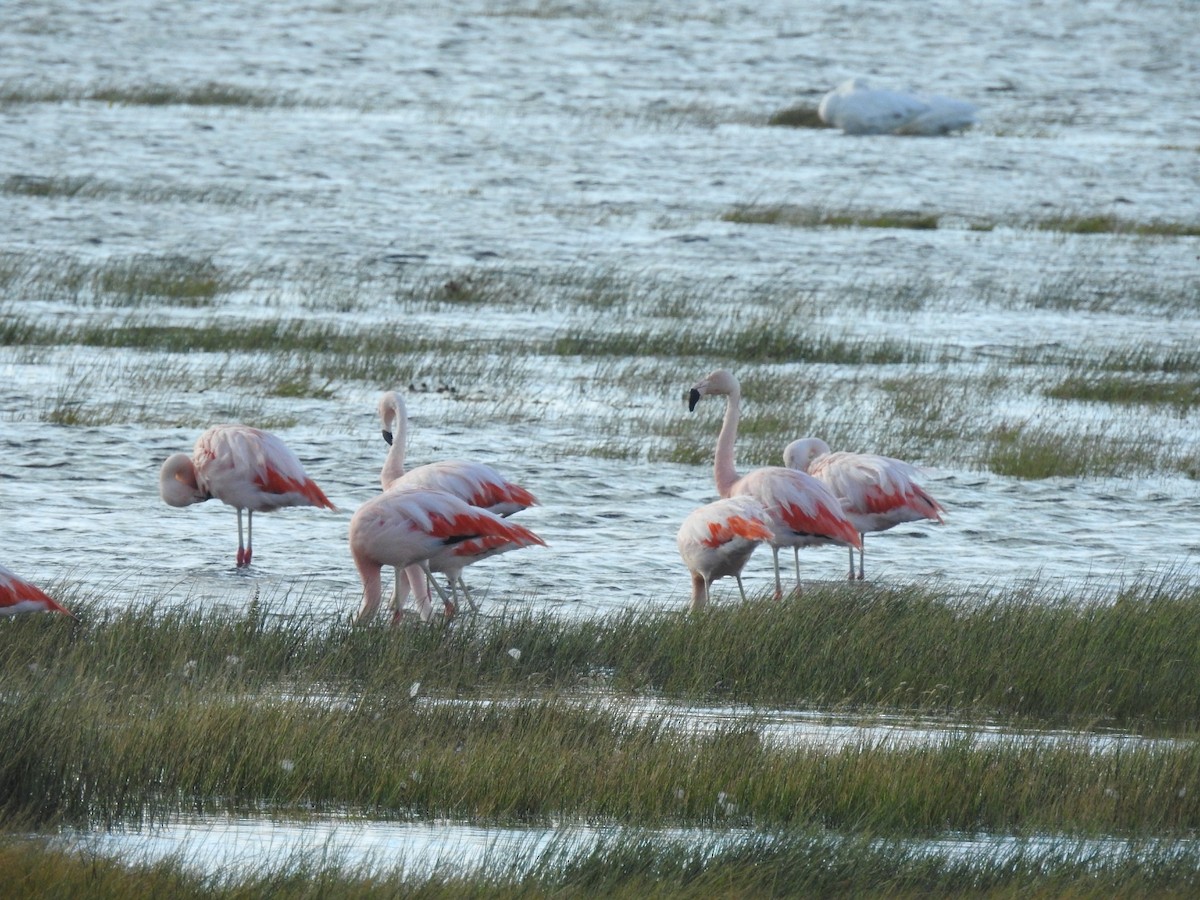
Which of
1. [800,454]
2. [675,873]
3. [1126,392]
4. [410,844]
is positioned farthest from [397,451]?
[1126,392]

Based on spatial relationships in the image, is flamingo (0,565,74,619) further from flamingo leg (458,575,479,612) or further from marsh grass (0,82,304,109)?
marsh grass (0,82,304,109)

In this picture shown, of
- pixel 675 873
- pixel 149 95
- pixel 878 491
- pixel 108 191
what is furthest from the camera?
pixel 149 95

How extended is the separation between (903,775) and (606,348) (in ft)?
40.8

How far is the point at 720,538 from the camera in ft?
28.8

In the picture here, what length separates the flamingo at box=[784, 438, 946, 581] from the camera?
33.1 feet

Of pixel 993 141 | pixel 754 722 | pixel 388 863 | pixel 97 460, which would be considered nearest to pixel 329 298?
pixel 97 460

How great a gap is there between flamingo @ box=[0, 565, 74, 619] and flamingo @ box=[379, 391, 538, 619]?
2.08m

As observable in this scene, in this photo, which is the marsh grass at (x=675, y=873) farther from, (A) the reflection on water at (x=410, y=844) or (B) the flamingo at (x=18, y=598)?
(B) the flamingo at (x=18, y=598)

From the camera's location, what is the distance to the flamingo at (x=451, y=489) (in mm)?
8742

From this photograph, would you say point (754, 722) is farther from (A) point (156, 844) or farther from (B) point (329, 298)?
(B) point (329, 298)

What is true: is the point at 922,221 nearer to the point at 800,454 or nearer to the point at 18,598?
the point at 800,454

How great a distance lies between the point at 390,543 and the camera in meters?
8.38

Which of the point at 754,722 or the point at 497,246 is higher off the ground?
the point at 754,722

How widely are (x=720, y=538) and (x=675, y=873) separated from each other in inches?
150
